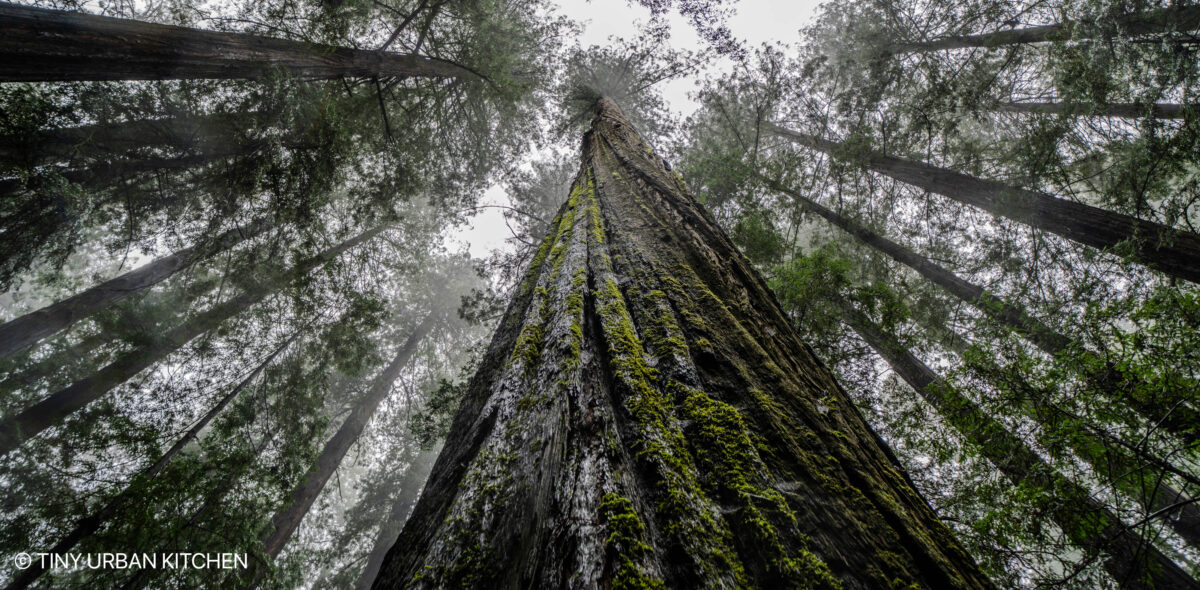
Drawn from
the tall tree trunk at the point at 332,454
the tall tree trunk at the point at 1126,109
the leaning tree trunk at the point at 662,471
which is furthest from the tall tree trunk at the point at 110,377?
the tall tree trunk at the point at 1126,109

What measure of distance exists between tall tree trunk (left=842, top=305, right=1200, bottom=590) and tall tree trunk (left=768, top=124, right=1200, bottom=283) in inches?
88.3

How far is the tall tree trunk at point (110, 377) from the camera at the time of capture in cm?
584

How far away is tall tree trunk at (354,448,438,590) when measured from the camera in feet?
42.1

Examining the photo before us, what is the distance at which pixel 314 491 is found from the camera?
9.05 m

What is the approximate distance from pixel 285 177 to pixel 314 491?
715cm

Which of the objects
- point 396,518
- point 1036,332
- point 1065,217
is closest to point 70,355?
point 396,518

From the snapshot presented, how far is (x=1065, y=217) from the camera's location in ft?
16.1

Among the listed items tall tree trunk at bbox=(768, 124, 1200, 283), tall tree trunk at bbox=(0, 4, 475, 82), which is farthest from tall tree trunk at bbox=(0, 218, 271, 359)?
tall tree trunk at bbox=(768, 124, 1200, 283)

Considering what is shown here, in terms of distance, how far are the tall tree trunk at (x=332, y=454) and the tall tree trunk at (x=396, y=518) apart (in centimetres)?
232

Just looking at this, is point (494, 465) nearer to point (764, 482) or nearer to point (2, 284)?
point (764, 482)

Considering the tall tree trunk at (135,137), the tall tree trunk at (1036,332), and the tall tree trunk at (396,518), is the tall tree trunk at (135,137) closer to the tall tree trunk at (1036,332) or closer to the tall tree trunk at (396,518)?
the tall tree trunk at (1036,332)

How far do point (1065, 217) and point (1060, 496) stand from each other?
356 centimetres

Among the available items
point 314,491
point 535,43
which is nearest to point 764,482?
point 535,43

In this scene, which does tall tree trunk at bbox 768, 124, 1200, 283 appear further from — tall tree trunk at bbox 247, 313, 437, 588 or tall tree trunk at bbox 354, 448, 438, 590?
tall tree trunk at bbox 354, 448, 438, 590
